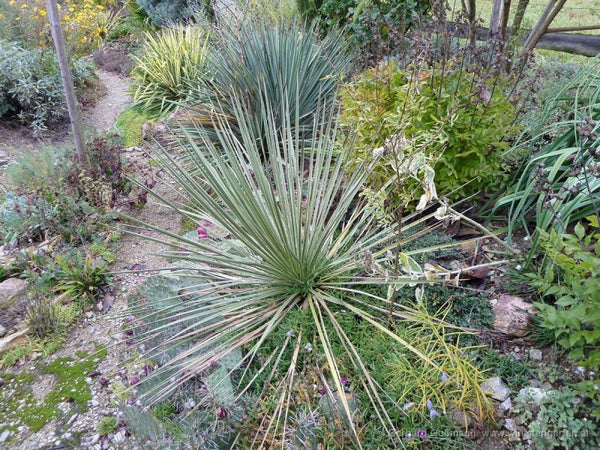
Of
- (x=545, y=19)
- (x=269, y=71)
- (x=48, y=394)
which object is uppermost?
(x=545, y=19)

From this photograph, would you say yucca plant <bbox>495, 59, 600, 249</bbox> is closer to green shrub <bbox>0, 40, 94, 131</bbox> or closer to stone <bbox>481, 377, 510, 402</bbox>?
stone <bbox>481, 377, 510, 402</bbox>

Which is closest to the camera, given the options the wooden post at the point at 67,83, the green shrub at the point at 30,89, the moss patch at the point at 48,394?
the moss patch at the point at 48,394

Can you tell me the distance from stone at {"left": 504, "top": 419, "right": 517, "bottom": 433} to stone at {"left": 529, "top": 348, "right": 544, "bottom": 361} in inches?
13.0

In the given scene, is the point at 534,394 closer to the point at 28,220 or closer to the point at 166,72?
the point at 28,220

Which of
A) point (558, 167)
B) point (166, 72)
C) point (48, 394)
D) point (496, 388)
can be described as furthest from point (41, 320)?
point (166, 72)

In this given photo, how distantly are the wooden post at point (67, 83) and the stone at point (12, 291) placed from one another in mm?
1351

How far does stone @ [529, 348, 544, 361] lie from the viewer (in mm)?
2006

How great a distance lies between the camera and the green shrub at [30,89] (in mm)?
5898

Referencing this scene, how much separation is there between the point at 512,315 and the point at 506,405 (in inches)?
16.9

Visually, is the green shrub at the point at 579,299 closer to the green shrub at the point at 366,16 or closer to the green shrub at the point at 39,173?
the green shrub at the point at 366,16

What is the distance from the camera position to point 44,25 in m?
7.32

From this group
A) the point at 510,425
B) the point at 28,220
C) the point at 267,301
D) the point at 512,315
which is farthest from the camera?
the point at 28,220

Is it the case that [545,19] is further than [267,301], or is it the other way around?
[545,19]

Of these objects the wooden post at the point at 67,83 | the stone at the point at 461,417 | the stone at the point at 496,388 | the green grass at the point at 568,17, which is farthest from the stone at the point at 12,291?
the green grass at the point at 568,17
